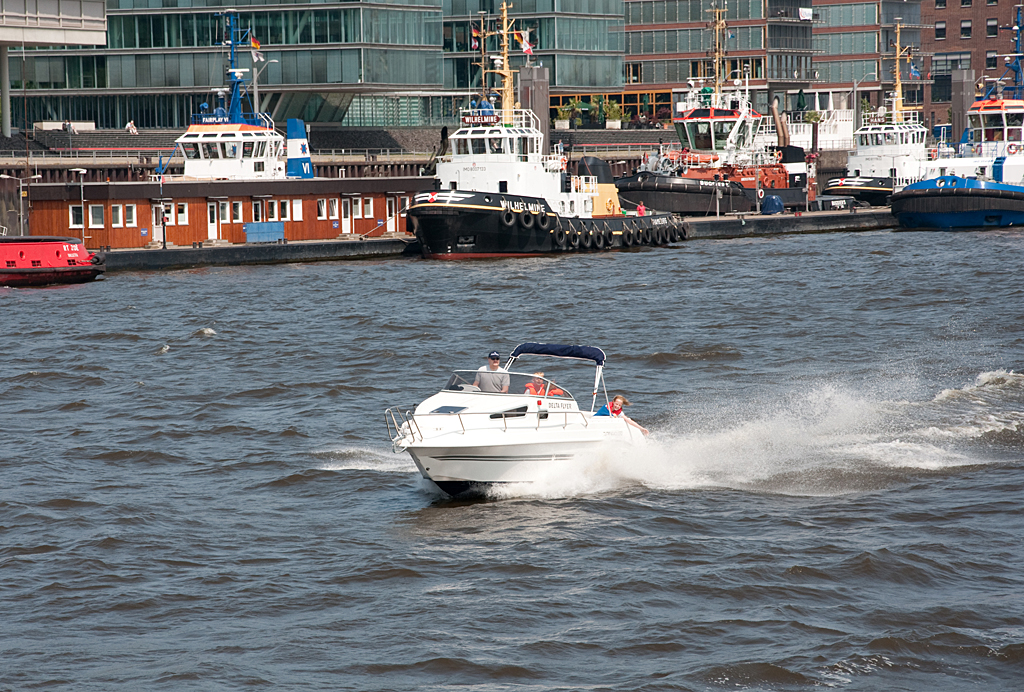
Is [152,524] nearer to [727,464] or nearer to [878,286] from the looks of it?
[727,464]

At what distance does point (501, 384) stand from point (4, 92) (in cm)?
5920

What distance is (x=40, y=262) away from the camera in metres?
46.5

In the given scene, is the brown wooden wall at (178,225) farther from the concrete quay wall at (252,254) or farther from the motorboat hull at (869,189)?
the motorboat hull at (869,189)

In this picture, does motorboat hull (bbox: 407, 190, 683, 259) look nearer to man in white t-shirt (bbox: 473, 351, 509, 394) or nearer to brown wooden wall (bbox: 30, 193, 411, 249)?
brown wooden wall (bbox: 30, 193, 411, 249)

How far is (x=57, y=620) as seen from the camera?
49.3 feet

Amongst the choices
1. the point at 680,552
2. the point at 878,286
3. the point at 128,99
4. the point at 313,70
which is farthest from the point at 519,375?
the point at 128,99

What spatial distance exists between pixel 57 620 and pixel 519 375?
7.54 metres

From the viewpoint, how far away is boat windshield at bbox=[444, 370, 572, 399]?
19219 millimetres

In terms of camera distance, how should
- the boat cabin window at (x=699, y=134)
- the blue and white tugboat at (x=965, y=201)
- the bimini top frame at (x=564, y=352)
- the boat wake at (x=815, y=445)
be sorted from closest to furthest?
the boat wake at (x=815, y=445) < the bimini top frame at (x=564, y=352) < the blue and white tugboat at (x=965, y=201) < the boat cabin window at (x=699, y=134)

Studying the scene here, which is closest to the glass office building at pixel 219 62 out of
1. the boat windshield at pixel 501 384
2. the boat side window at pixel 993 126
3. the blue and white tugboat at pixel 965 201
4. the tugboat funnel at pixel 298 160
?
the tugboat funnel at pixel 298 160

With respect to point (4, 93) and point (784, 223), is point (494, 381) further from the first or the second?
point (4, 93)

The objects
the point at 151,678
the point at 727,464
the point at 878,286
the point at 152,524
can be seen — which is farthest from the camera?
the point at 878,286

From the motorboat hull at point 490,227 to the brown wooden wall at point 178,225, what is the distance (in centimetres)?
589

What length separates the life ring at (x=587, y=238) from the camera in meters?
59.0
